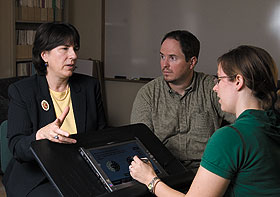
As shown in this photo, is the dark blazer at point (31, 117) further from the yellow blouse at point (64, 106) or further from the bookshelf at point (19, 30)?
the bookshelf at point (19, 30)

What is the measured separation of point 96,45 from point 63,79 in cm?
317

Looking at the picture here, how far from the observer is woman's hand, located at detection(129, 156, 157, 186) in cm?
139

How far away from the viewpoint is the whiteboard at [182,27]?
3938 mm

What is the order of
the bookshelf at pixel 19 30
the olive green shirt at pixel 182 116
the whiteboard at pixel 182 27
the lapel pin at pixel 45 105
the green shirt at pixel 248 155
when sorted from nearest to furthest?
the green shirt at pixel 248 155 → the lapel pin at pixel 45 105 → the olive green shirt at pixel 182 116 → the whiteboard at pixel 182 27 → the bookshelf at pixel 19 30

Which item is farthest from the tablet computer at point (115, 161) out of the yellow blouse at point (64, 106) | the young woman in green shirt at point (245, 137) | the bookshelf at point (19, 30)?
the bookshelf at point (19, 30)

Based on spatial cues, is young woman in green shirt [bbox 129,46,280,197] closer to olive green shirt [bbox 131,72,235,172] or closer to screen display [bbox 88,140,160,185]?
screen display [bbox 88,140,160,185]

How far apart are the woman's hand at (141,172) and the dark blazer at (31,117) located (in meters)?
0.46

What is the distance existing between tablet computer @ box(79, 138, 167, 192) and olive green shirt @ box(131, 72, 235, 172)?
0.59 m

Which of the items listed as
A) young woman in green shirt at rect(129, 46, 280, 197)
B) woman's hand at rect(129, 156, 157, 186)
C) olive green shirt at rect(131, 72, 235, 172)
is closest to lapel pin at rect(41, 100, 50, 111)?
olive green shirt at rect(131, 72, 235, 172)

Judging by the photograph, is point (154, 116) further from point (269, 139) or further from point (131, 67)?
point (131, 67)

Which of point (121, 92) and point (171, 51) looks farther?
point (121, 92)

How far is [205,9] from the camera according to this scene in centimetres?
422

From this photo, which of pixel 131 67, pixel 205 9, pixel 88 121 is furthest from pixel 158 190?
pixel 131 67

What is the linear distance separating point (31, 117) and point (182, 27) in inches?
112
